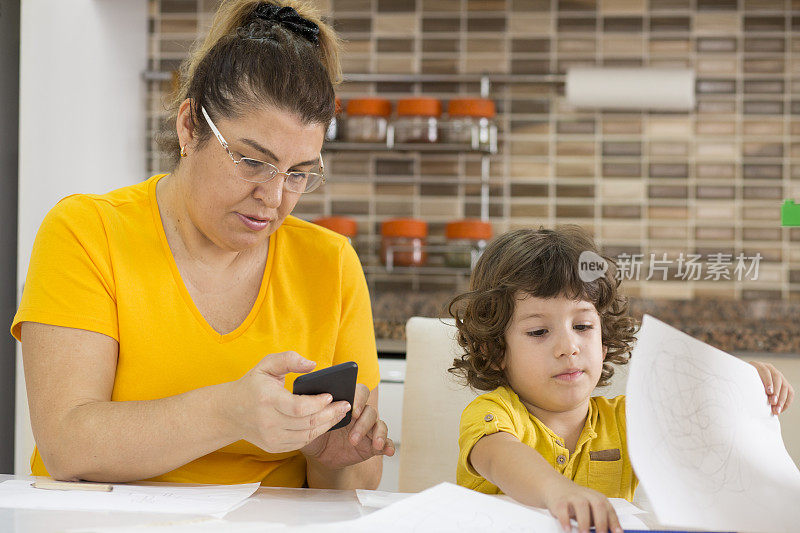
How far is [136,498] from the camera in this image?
2.48ft

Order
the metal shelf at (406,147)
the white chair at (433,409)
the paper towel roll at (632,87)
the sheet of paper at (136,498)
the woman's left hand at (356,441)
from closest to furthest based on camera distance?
the sheet of paper at (136,498) → the woman's left hand at (356,441) → the white chair at (433,409) → the paper towel roll at (632,87) → the metal shelf at (406,147)

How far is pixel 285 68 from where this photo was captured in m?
0.93

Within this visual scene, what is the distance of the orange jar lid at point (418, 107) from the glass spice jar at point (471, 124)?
0.19 ft

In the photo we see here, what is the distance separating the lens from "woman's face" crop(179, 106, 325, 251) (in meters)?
0.90

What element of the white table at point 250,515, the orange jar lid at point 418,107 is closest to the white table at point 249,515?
the white table at point 250,515

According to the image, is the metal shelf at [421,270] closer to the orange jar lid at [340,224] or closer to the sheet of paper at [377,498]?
the orange jar lid at [340,224]

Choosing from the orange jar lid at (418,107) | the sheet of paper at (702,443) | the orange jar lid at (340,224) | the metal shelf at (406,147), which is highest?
the orange jar lid at (418,107)

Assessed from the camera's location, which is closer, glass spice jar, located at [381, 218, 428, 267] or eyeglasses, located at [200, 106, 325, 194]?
eyeglasses, located at [200, 106, 325, 194]

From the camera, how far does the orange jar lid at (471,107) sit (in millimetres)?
2148

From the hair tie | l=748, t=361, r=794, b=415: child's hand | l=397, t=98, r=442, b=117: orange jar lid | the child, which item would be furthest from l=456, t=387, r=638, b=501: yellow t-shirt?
l=397, t=98, r=442, b=117: orange jar lid

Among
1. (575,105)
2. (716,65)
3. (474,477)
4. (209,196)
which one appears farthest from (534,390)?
(716,65)

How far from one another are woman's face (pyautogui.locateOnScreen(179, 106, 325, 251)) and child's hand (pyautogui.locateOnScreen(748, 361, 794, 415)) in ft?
1.81

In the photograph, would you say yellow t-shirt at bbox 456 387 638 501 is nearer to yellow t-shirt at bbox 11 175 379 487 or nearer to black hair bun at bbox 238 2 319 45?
yellow t-shirt at bbox 11 175 379 487

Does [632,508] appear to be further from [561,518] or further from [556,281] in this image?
[556,281]
